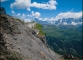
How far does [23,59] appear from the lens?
102 feet

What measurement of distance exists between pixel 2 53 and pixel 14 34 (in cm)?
1621

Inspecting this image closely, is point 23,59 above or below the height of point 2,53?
below

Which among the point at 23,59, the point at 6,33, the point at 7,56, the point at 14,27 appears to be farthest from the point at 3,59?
the point at 14,27

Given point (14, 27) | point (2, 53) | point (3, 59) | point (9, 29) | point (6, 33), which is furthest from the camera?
point (14, 27)

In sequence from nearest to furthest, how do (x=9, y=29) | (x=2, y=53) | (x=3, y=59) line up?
(x=3, y=59)
(x=2, y=53)
(x=9, y=29)

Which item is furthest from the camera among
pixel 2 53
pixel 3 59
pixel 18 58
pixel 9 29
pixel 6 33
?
pixel 9 29

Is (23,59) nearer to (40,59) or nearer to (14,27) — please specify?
(40,59)

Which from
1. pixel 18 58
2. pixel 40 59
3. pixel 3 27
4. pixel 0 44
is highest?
pixel 3 27

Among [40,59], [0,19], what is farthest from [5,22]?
[40,59]

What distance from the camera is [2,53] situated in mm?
26750

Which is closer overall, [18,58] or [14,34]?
[18,58]

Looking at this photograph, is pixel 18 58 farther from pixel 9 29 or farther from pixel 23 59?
pixel 9 29

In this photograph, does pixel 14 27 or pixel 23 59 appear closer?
pixel 23 59

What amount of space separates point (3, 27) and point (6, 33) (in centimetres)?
197
